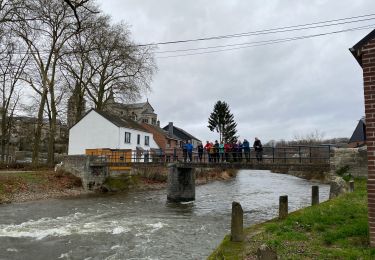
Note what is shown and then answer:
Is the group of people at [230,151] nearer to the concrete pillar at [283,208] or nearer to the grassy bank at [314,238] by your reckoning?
the concrete pillar at [283,208]

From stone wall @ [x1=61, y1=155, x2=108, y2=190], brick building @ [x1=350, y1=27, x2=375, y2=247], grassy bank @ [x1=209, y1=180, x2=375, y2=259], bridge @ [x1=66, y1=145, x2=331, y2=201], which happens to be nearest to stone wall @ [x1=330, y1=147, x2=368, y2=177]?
bridge @ [x1=66, y1=145, x2=331, y2=201]

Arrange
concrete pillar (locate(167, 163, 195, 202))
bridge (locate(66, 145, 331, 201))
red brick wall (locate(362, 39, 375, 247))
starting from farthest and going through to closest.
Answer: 1. concrete pillar (locate(167, 163, 195, 202))
2. bridge (locate(66, 145, 331, 201))
3. red brick wall (locate(362, 39, 375, 247))

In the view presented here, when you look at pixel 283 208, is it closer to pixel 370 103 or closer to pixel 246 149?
pixel 370 103

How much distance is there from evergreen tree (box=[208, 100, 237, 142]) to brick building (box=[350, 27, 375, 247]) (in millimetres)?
81518

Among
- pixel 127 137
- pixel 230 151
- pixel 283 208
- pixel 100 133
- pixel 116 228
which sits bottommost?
pixel 116 228

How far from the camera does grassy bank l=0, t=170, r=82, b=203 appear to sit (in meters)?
26.4

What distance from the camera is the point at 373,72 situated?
7.43 metres

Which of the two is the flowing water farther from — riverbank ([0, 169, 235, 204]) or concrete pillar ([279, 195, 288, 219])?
concrete pillar ([279, 195, 288, 219])

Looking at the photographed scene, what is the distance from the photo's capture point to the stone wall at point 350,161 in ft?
72.6

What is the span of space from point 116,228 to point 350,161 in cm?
1462

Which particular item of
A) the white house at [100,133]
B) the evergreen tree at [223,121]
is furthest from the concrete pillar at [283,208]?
the evergreen tree at [223,121]

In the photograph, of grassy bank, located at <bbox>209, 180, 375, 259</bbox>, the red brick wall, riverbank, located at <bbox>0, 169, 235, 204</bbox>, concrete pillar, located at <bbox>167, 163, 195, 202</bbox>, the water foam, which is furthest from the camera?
concrete pillar, located at <bbox>167, 163, 195, 202</bbox>

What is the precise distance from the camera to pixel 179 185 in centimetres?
2994

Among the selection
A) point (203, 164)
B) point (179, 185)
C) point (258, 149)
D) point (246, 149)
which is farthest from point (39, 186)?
point (258, 149)
